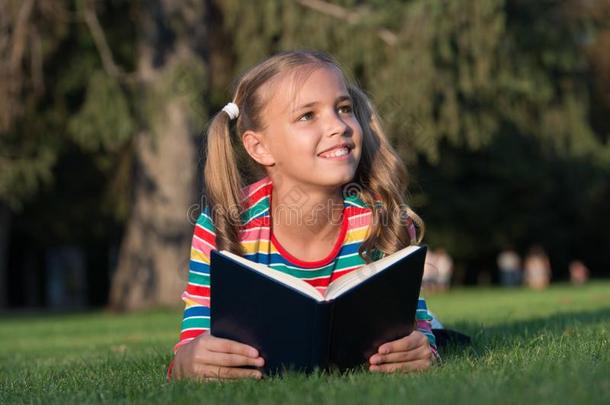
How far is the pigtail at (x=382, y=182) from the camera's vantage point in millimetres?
4723

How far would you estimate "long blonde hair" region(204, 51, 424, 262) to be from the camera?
465 centimetres

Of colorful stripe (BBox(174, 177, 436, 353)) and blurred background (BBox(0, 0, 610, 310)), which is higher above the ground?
blurred background (BBox(0, 0, 610, 310))

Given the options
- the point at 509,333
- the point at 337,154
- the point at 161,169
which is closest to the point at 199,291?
the point at 337,154

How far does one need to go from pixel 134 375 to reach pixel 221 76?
1505cm

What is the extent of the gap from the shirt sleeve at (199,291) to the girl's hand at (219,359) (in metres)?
0.28

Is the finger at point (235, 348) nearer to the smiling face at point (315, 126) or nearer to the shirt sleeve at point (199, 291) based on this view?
the shirt sleeve at point (199, 291)

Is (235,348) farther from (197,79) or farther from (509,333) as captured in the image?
(197,79)

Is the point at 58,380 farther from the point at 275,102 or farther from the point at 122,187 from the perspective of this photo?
the point at 122,187

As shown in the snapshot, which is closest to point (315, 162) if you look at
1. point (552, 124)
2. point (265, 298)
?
point (265, 298)

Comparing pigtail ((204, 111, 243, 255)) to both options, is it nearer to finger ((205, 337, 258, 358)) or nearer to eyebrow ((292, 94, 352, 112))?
eyebrow ((292, 94, 352, 112))

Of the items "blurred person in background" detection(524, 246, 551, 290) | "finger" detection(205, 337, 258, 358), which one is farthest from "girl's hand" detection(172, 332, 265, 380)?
"blurred person in background" detection(524, 246, 551, 290)

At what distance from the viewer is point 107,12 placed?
18703 mm

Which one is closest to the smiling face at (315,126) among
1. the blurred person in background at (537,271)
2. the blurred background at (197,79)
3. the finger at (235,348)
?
the finger at (235,348)

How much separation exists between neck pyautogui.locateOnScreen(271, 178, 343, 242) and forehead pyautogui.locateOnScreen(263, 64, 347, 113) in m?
0.40
